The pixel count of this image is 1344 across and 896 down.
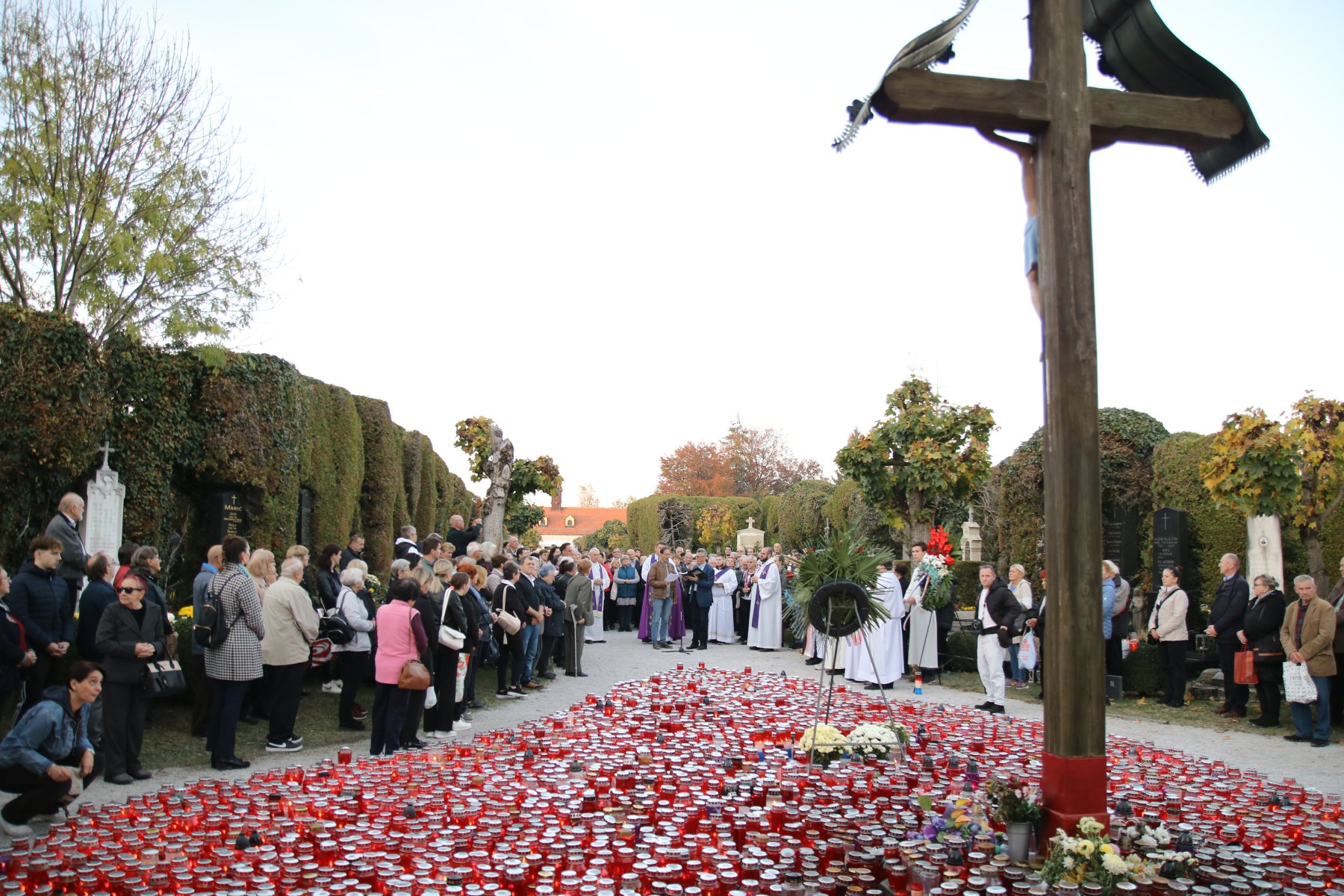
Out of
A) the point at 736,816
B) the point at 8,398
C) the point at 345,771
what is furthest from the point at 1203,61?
the point at 8,398

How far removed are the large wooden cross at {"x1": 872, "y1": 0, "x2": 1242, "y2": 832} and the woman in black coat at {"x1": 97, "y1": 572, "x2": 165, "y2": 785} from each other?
6580 millimetres

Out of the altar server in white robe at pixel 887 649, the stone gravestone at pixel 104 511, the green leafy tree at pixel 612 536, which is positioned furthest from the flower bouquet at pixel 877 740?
the green leafy tree at pixel 612 536

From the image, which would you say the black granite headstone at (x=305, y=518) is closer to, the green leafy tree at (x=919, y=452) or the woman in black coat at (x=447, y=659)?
the woman in black coat at (x=447, y=659)

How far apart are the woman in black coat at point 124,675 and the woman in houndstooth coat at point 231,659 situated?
1.87 feet

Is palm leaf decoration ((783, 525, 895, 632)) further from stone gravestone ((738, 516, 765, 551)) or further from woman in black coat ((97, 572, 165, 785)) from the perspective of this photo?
stone gravestone ((738, 516, 765, 551))

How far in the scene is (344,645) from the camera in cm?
997

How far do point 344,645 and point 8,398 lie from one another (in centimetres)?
521

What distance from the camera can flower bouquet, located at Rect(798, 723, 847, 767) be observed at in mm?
7934

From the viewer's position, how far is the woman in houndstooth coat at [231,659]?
7973mm

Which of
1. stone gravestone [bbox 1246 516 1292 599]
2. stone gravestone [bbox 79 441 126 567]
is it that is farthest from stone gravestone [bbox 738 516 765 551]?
stone gravestone [bbox 79 441 126 567]

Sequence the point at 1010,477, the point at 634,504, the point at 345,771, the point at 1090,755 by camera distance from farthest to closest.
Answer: the point at 634,504, the point at 1010,477, the point at 345,771, the point at 1090,755

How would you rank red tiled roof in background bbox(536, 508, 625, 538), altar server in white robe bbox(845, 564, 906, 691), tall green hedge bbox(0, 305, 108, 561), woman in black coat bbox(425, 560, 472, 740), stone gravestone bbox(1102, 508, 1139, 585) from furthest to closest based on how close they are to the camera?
red tiled roof in background bbox(536, 508, 625, 538) < stone gravestone bbox(1102, 508, 1139, 585) < altar server in white robe bbox(845, 564, 906, 691) < tall green hedge bbox(0, 305, 108, 561) < woman in black coat bbox(425, 560, 472, 740)

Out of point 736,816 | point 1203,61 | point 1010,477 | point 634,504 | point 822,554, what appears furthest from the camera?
point 634,504

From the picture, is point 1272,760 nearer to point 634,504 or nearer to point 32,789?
point 32,789
